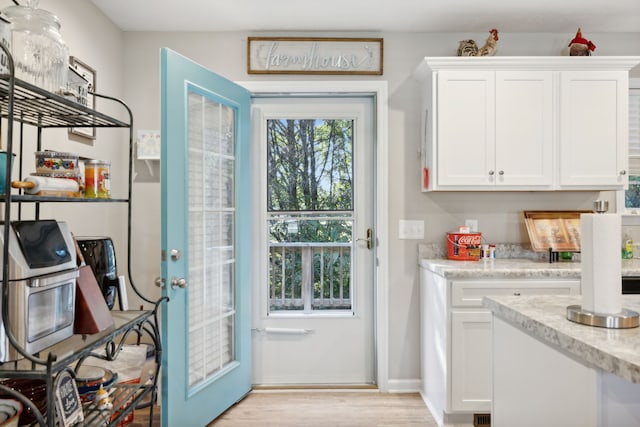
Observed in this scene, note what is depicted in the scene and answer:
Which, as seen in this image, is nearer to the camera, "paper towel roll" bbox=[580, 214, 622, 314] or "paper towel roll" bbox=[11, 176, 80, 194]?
"paper towel roll" bbox=[580, 214, 622, 314]

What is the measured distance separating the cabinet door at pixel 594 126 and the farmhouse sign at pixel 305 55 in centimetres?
126

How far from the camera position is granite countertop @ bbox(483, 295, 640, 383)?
0.91 meters

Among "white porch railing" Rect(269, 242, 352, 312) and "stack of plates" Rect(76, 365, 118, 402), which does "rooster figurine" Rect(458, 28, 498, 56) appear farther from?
"stack of plates" Rect(76, 365, 118, 402)

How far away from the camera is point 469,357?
8.38 ft

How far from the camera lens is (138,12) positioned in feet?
9.26

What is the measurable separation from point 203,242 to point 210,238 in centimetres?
8

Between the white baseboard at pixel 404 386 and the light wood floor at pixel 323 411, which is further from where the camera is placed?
the white baseboard at pixel 404 386

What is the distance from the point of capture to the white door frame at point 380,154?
10.2ft

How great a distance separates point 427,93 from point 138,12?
1902mm

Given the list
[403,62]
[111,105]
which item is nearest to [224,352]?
[111,105]

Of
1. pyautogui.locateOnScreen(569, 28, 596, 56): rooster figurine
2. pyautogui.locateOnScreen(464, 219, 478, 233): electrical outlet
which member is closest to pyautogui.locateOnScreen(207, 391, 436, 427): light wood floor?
pyautogui.locateOnScreen(464, 219, 478, 233): electrical outlet

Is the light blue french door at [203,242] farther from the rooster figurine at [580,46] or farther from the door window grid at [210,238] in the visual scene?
the rooster figurine at [580,46]

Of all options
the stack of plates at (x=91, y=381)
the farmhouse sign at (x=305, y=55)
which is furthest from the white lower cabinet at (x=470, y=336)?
the stack of plates at (x=91, y=381)

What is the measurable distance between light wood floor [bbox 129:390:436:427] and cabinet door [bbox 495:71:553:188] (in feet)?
5.08
